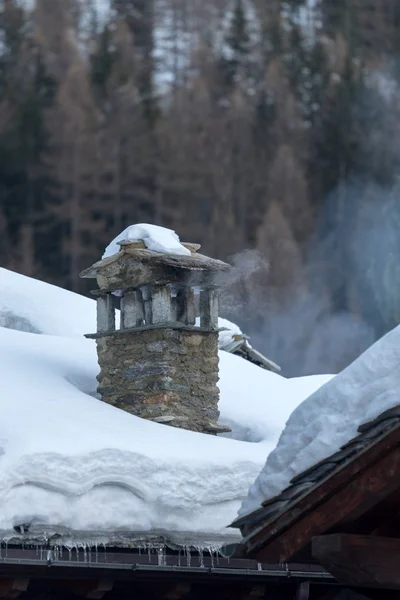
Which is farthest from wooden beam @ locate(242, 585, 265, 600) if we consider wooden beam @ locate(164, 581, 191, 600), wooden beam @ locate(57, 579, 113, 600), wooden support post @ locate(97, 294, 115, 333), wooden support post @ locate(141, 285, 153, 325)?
wooden support post @ locate(97, 294, 115, 333)

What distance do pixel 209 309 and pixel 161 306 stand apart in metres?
0.58

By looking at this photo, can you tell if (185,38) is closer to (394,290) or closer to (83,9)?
(83,9)

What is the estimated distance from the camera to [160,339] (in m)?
9.44

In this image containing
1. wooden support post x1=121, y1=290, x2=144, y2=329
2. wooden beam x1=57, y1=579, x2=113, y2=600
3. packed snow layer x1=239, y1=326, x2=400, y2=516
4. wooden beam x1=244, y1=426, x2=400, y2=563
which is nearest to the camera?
wooden beam x1=244, y1=426, x2=400, y2=563

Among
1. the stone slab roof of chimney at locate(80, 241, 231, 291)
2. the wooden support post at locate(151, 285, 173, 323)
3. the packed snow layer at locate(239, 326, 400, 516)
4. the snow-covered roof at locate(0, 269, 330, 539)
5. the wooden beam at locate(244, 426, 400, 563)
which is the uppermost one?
the stone slab roof of chimney at locate(80, 241, 231, 291)

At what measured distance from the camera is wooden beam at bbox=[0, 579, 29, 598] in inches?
283

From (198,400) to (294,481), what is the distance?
5.40 metres

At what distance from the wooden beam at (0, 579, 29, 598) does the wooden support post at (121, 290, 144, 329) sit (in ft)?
9.60

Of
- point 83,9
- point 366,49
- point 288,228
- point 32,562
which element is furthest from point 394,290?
point 32,562

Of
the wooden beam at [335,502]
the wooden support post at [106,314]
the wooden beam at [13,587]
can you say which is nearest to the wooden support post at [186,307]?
the wooden support post at [106,314]

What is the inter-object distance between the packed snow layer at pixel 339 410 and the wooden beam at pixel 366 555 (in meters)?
0.32

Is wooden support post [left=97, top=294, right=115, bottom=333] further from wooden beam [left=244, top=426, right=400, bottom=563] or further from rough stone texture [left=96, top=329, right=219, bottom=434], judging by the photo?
wooden beam [left=244, top=426, right=400, bottom=563]

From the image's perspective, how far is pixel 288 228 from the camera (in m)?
36.2

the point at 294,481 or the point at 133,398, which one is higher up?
the point at 133,398
